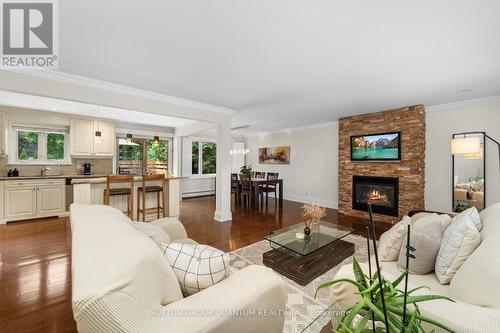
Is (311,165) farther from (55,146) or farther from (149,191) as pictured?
(55,146)

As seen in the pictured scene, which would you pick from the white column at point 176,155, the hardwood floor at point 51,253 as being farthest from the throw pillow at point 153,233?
the white column at point 176,155

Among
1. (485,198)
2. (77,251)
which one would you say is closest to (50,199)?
(77,251)

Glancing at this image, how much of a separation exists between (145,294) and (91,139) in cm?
584

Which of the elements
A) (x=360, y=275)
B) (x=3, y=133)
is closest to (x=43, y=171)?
(x=3, y=133)

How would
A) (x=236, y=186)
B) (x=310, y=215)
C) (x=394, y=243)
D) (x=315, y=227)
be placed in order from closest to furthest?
(x=394, y=243) → (x=310, y=215) → (x=315, y=227) → (x=236, y=186)

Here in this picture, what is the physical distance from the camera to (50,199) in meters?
4.70

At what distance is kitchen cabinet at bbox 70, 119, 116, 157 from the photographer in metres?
5.16

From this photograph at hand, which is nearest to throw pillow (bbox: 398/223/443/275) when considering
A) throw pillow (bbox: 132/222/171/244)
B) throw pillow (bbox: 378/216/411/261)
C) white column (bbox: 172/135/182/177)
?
throw pillow (bbox: 378/216/411/261)

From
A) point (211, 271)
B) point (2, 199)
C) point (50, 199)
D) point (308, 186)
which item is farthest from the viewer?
point (308, 186)

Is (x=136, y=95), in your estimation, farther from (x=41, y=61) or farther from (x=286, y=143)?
(x=286, y=143)

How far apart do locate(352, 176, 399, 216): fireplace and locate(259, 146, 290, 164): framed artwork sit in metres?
2.62

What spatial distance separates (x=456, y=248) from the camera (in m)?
1.38

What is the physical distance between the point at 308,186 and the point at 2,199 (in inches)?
279

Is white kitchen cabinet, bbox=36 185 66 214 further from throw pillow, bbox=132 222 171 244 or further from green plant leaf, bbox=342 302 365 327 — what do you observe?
green plant leaf, bbox=342 302 365 327
